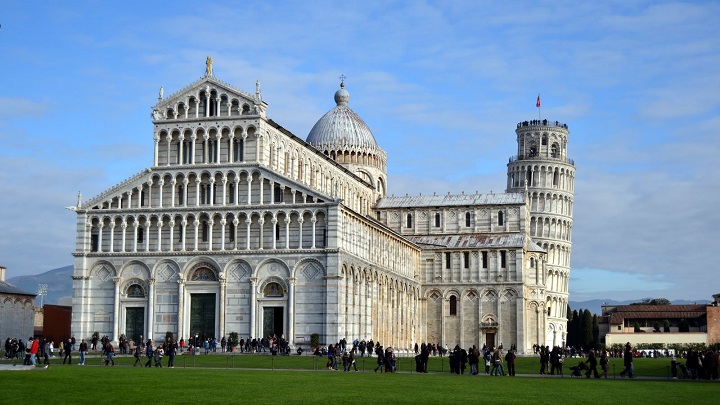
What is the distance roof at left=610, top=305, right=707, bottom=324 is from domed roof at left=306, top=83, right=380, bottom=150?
46807 mm

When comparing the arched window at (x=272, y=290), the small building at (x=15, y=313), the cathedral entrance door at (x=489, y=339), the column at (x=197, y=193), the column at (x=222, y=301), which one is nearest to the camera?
the arched window at (x=272, y=290)

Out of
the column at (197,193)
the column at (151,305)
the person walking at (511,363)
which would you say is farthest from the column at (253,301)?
the person walking at (511,363)

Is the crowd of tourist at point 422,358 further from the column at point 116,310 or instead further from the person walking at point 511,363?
the column at point 116,310

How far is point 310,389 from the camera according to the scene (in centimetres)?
3588

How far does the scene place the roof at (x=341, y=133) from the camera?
107 meters

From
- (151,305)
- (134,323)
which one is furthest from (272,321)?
(134,323)

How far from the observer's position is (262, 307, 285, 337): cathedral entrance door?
73.8 metres

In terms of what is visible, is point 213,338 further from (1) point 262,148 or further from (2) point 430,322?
(2) point 430,322

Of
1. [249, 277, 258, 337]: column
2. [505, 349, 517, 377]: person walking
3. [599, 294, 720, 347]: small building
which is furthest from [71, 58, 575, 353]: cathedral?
[599, 294, 720, 347]: small building

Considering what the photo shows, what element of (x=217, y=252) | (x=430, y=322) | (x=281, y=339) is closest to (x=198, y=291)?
(x=217, y=252)

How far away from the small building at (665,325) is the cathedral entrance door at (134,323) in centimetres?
6884

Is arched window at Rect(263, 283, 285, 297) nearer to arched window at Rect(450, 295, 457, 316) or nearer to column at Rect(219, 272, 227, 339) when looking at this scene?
column at Rect(219, 272, 227, 339)

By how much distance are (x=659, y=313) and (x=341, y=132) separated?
53576mm

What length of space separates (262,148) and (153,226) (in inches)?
395
